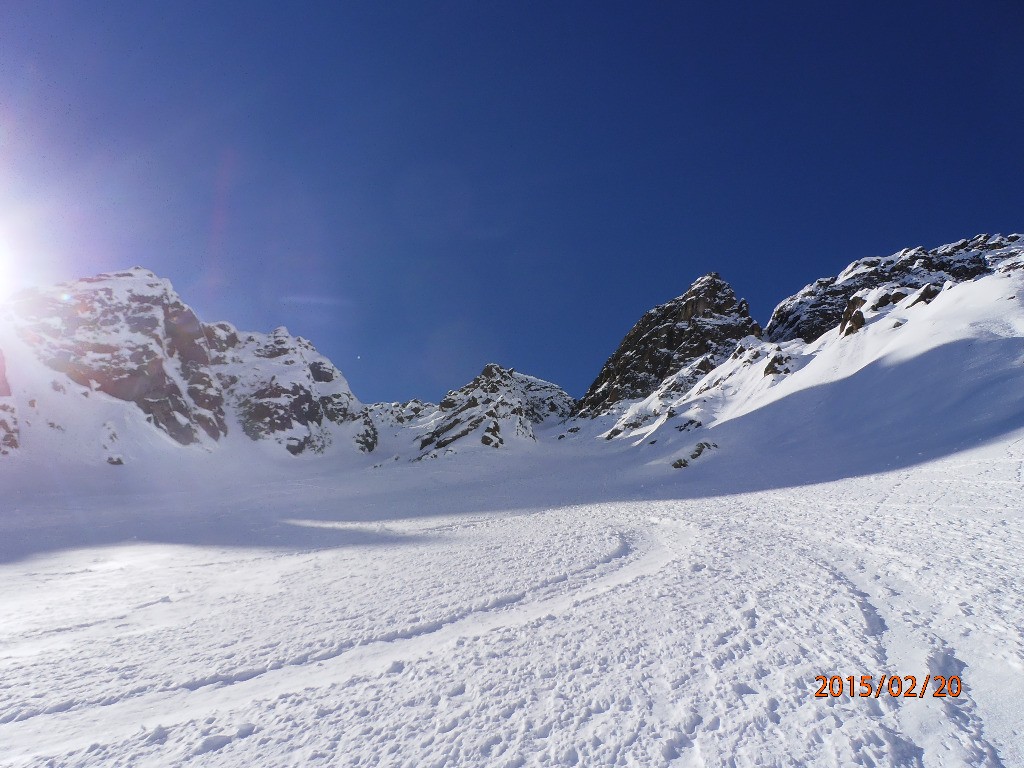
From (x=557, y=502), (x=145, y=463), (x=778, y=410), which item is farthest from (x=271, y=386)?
(x=778, y=410)

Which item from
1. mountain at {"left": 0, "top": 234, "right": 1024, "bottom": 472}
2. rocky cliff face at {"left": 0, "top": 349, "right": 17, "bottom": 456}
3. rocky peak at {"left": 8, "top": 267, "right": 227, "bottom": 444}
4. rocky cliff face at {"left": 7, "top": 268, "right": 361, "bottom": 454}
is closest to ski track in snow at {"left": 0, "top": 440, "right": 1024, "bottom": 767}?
mountain at {"left": 0, "top": 234, "right": 1024, "bottom": 472}

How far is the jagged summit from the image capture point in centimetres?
9181

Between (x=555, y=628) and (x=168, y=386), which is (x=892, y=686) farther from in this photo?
(x=168, y=386)

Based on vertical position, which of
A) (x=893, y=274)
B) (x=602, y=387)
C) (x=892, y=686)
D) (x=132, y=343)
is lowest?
(x=892, y=686)

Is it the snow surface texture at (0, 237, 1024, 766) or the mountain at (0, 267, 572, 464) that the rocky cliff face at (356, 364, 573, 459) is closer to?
the mountain at (0, 267, 572, 464)

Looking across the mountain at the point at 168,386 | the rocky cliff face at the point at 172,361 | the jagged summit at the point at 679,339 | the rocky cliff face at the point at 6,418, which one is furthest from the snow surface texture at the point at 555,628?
the jagged summit at the point at 679,339

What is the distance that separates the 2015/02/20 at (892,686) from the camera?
389 cm

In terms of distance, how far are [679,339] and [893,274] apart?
37.8m

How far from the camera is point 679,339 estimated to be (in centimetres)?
9994

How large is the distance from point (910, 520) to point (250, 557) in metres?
16.3

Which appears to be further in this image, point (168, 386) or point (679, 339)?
point (679, 339)

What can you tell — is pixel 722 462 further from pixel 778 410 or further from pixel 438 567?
pixel 438 567

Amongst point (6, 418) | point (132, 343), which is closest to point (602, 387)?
point (132, 343)

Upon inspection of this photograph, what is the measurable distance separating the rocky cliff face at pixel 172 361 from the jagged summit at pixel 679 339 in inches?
2353
